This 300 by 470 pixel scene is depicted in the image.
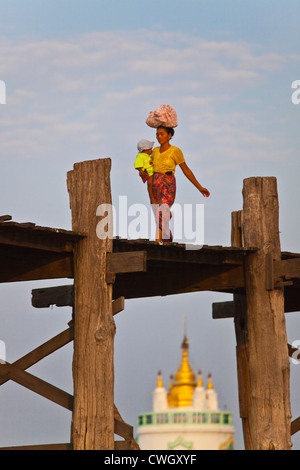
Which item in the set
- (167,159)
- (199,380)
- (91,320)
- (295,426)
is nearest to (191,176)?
(167,159)

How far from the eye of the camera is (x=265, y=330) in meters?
11.3

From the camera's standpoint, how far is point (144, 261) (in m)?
10.3

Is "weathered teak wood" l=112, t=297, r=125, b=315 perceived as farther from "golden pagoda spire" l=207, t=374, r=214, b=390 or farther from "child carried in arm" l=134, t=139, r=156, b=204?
"golden pagoda spire" l=207, t=374, r=214, b=390

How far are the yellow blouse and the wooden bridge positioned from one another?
766 millimetres

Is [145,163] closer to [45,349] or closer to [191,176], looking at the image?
[191,176]

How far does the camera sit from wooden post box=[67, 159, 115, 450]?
10250 millimetres

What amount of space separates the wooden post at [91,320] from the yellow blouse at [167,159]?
1.03 metres

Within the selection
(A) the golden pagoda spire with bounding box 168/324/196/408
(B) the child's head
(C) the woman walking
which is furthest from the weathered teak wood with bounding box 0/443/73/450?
(A) the golden pagoda spire with bounding box 168/324/196/408

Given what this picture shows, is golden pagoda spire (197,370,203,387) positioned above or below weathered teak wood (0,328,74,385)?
above

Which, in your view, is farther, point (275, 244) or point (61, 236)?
point (275, 244)

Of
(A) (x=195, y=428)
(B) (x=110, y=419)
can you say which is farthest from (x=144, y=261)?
(A) (x=195, y=428)

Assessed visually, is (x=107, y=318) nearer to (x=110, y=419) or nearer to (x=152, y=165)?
(x=110, y=419)
